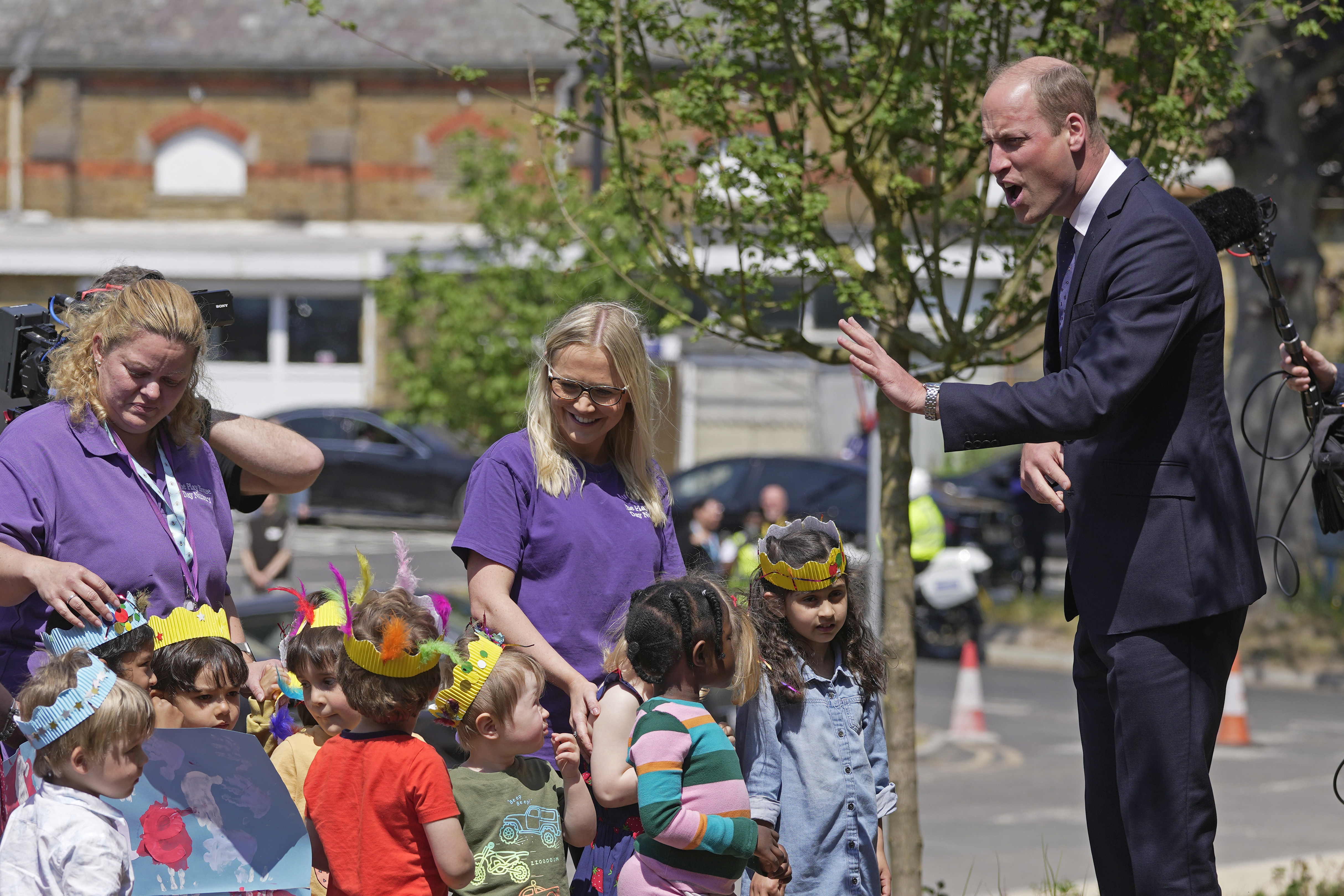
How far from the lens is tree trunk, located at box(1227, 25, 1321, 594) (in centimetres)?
1359

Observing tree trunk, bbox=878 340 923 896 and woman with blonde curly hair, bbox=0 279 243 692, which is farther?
tree trunk, bbox=878 340 923 896

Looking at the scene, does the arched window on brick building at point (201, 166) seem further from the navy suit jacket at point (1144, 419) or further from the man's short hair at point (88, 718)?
the navy suit jacket at point (1144, 419)

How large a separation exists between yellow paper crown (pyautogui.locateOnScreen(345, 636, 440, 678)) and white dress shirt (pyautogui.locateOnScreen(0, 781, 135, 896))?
0.66 metres

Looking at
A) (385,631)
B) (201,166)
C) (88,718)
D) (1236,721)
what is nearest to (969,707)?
(1236,721)

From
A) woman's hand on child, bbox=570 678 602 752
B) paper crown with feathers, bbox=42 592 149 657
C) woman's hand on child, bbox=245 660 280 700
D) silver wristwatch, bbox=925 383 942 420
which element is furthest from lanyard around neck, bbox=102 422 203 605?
silver wristwatch, bbox=925 383 942 420

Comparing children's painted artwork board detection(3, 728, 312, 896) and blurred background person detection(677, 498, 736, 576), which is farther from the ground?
children's painted artwork board detection(3, 728, 312, 896)

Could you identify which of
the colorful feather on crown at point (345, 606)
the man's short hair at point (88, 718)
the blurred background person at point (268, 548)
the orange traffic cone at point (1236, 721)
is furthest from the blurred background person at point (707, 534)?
the man's short hair at point (88, 718)

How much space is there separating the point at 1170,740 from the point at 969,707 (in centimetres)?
789

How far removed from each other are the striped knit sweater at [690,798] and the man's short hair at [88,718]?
1.05 m

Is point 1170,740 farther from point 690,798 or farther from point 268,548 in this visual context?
point 268,548

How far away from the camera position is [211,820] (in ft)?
10.1

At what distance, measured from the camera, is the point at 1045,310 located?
4.86 meters

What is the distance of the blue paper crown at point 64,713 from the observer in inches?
112

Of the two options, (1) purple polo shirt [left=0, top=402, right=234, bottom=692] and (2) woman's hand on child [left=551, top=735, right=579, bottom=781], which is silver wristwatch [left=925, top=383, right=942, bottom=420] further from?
(1) purple polo shirt [left=0, top=402, right=234, bottom=692]
